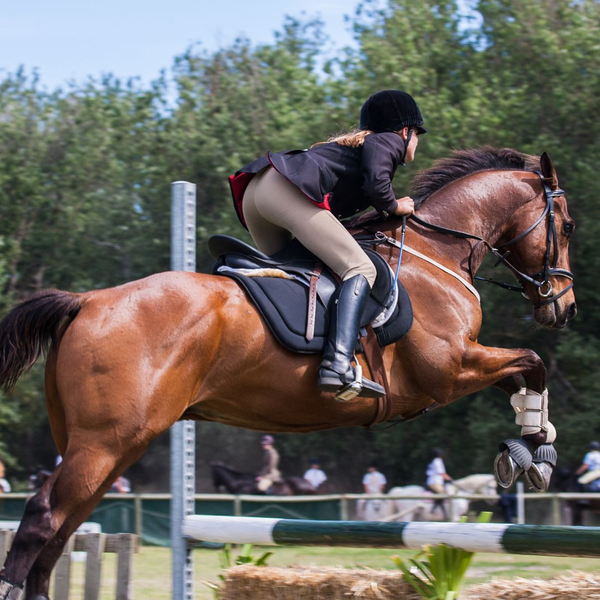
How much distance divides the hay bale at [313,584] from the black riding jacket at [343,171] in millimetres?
1986

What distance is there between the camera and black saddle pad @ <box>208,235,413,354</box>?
4.50 m

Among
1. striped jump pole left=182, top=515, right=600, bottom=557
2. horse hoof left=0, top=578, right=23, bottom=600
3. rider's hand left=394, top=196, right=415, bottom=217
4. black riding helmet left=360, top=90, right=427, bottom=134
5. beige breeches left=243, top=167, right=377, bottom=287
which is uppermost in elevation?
black riding helmet left=360, top=90, right=427, bottom=134

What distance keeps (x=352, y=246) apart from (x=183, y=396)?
3.85ft

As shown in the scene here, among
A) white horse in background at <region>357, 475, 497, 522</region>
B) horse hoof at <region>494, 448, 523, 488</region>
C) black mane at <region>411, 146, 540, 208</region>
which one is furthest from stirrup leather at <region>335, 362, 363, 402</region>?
white horse in background at <region>357, 475, 497, 522</region>

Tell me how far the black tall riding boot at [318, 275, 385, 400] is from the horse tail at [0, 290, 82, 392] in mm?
1231

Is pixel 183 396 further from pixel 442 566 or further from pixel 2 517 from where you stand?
pixel 2 517

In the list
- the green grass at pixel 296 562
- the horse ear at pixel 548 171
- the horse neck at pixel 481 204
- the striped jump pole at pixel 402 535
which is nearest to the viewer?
the striped jump pole at pixel 402 535

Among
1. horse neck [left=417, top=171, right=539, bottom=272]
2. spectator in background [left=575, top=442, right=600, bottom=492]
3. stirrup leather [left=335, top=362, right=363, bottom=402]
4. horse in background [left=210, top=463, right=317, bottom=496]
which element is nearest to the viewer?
stirrup leather [left=335, top=362, right=363, bottom=402]

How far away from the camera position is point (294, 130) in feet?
74.1

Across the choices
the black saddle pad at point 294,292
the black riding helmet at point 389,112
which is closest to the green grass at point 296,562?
the black saddle pad at point 294,292

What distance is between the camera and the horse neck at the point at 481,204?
5.37 m

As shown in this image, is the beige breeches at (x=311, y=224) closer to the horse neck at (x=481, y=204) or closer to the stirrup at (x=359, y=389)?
the stirrup at (x=359, y=389)

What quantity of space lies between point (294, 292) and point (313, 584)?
172 cm

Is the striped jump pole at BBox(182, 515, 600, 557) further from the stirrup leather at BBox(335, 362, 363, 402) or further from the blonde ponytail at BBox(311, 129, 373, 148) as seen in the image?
the blonde ponytail at BBox(311, 129, 373, 148)
